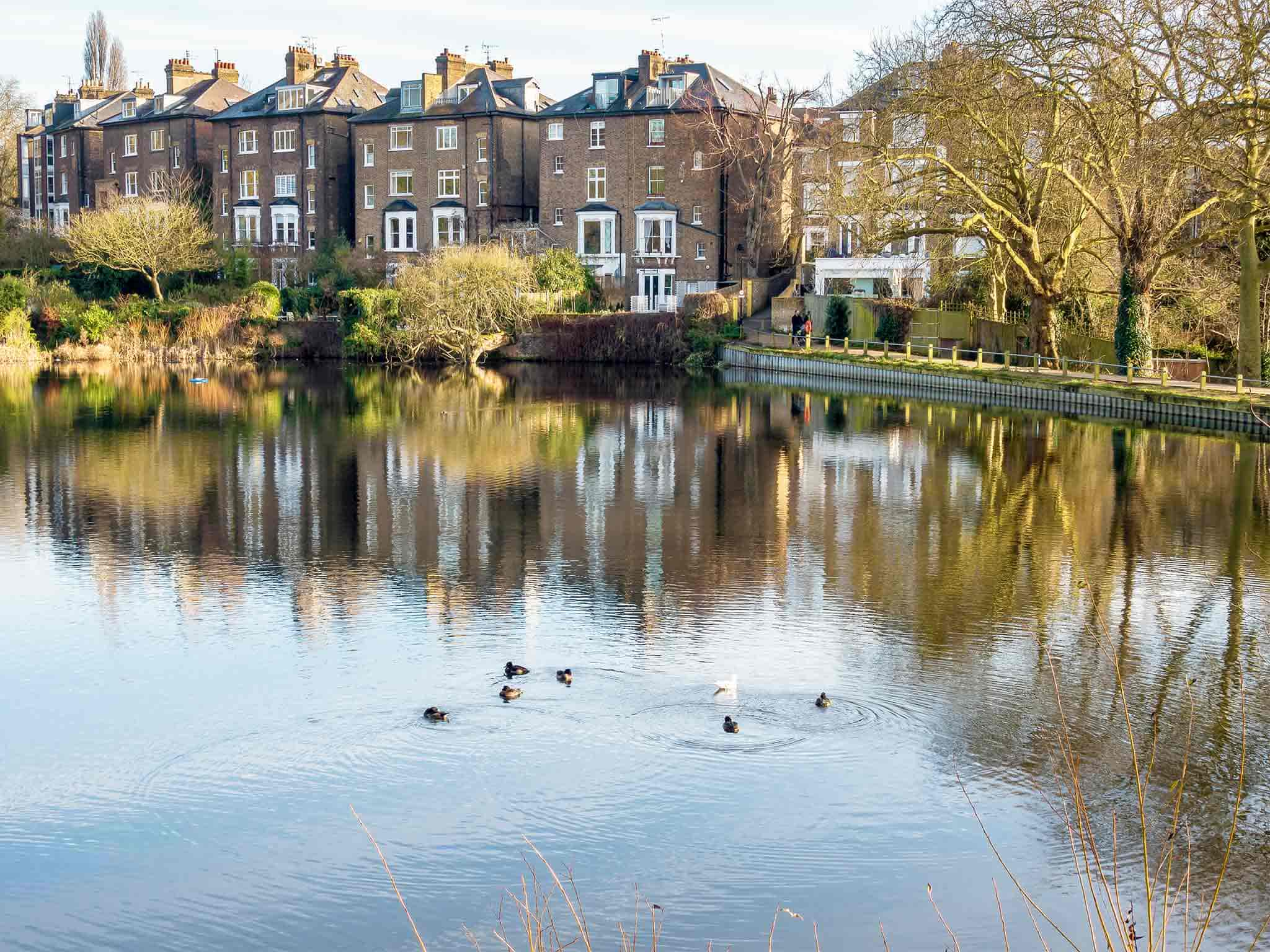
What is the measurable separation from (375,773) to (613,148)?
188 feet

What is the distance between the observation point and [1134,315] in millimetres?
40656

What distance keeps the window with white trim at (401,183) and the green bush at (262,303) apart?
1009cm

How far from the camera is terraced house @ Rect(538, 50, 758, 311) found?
65.7 meters

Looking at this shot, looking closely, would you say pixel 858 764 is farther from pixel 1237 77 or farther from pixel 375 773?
pixel 1237 77

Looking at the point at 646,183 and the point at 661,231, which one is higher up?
the point at 646,183

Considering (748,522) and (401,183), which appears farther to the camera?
(401,183)

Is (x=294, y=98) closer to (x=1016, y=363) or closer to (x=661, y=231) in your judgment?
(x=661, y=231)

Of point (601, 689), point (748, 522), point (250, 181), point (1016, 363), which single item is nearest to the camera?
point (601, 689)

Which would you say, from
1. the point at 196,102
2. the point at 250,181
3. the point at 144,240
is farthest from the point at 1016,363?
the point at 196,102

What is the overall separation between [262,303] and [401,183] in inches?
448

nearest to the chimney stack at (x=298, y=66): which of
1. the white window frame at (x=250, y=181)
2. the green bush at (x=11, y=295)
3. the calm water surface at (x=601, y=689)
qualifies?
the white window frame at (x=250, y=181)

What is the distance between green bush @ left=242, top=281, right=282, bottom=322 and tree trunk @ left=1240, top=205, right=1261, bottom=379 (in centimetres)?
4128

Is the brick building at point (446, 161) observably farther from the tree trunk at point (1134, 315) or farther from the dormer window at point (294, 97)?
the tree trunk at point (1134, 315)

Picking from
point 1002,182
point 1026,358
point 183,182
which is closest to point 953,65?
point 1002,182
